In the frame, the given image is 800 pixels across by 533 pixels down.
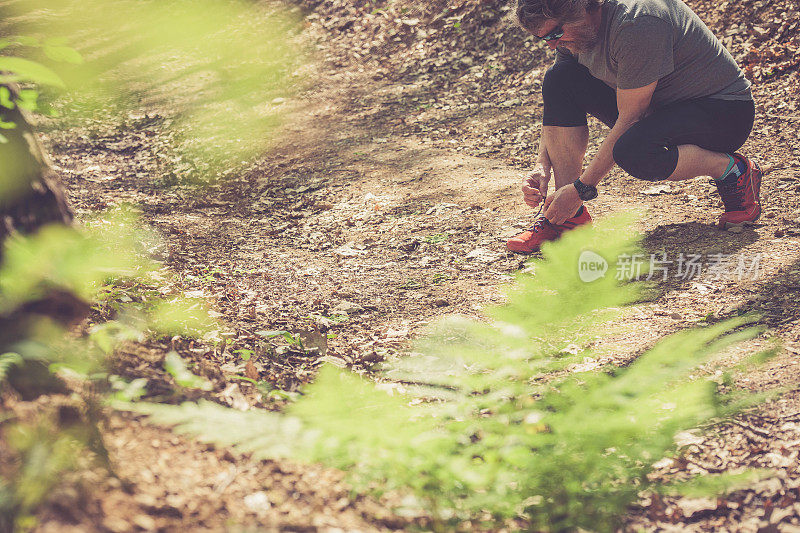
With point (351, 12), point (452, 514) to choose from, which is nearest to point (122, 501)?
point (452, 514)

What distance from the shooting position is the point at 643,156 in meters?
2.91

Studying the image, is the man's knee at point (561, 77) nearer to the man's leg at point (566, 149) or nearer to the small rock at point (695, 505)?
the man's leg at point (566, 149)

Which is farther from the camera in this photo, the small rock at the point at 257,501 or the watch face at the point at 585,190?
the watch face at the point at 585,190

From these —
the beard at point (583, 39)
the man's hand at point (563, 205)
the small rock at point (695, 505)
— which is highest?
the beard at point (583, 39)

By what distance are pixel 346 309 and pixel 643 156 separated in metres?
1.82

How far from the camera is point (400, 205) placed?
4.25m

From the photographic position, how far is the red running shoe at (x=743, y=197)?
3.10m

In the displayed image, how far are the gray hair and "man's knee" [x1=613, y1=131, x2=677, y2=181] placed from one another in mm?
678

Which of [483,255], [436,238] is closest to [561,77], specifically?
[483,255]

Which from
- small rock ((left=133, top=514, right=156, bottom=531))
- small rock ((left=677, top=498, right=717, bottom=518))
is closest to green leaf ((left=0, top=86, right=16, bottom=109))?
small rock ((left=133, top=514, right=156, bottom=531))

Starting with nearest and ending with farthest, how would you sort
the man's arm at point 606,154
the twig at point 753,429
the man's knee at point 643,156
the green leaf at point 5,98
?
1. the green leaf at point 5,98
2. the twig at point 753,429
3. the man's arm at point 606,154
4. the man's knee at point 643,156

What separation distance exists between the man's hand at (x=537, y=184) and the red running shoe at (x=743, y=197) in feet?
3.26

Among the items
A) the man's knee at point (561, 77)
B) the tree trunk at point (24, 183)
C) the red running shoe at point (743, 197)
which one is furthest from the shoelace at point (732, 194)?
the tree trunk at point (24, 183)

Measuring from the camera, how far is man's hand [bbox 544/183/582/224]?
2.90m
